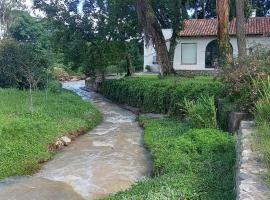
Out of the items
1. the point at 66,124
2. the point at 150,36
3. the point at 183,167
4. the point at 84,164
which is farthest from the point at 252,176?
the point at 150,36

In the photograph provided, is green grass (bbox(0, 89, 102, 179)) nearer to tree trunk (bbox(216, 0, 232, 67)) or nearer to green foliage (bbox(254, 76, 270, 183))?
green foliage (bbox(254, 76, 270, 183))

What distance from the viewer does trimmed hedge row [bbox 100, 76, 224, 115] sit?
43.5ft

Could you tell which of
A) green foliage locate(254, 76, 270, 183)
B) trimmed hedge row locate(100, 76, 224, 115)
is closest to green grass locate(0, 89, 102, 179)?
trimmed hedge row locate(100, 76, 224, 115)

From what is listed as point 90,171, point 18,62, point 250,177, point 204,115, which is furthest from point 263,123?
point 18,62

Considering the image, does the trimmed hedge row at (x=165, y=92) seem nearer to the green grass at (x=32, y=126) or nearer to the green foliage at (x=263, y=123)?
the green grass at (x=32, y=126)

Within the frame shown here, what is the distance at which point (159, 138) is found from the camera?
457 inches

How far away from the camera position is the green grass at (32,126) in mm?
9609

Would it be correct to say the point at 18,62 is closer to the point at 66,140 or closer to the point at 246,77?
the point at 66,140

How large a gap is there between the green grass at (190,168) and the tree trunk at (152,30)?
9283 mm

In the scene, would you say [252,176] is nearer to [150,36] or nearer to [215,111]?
[215,111]

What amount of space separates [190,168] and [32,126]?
548cm

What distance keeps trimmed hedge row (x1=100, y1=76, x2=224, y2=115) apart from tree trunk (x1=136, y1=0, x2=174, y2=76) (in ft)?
6.53

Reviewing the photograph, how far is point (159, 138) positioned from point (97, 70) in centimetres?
1745

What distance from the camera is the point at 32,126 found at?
37.7ft
